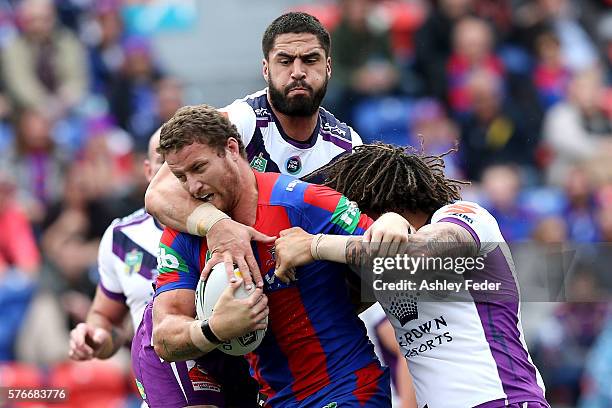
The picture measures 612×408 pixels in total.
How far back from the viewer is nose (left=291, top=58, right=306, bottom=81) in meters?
6.54

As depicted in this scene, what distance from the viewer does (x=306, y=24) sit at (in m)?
6.64

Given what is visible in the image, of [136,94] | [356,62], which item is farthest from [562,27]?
[136,94]

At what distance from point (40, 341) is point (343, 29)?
4386 millimetres

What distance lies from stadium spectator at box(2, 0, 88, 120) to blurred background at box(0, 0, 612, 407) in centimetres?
2

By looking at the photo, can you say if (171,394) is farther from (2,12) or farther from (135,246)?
(2,12)

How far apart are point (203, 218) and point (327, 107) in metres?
7.12

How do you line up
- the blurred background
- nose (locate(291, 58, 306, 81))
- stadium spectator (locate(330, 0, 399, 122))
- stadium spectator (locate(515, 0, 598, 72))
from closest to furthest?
1. nose (locate(291, 58, 306, 81))
2. the blurred background
3. stadium spectator (locate(330, 0, 399, 122))
4. stadium spectator (locate(515, 0, 598, 72))

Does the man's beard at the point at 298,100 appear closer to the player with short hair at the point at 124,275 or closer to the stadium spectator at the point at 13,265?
the player with short hair at the point at 124,275

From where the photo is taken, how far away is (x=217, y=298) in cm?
523

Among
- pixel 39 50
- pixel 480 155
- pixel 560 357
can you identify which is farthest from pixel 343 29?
pixel 560 357

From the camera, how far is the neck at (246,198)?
5570 millimetres

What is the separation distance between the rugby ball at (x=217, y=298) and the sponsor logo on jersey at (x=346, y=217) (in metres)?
0.51

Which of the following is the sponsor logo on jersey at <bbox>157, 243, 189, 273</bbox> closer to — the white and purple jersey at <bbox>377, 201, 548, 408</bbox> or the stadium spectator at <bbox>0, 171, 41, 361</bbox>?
the white and purple jersey at <bbox>377, 201, 548, 408</bbox>

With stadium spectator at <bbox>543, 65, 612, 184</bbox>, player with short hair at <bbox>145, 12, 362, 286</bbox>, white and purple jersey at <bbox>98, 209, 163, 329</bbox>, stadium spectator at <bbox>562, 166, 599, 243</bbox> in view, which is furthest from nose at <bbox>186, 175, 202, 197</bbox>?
stadium spectator at <bbox>543, 65, 612, 184</bbox>
